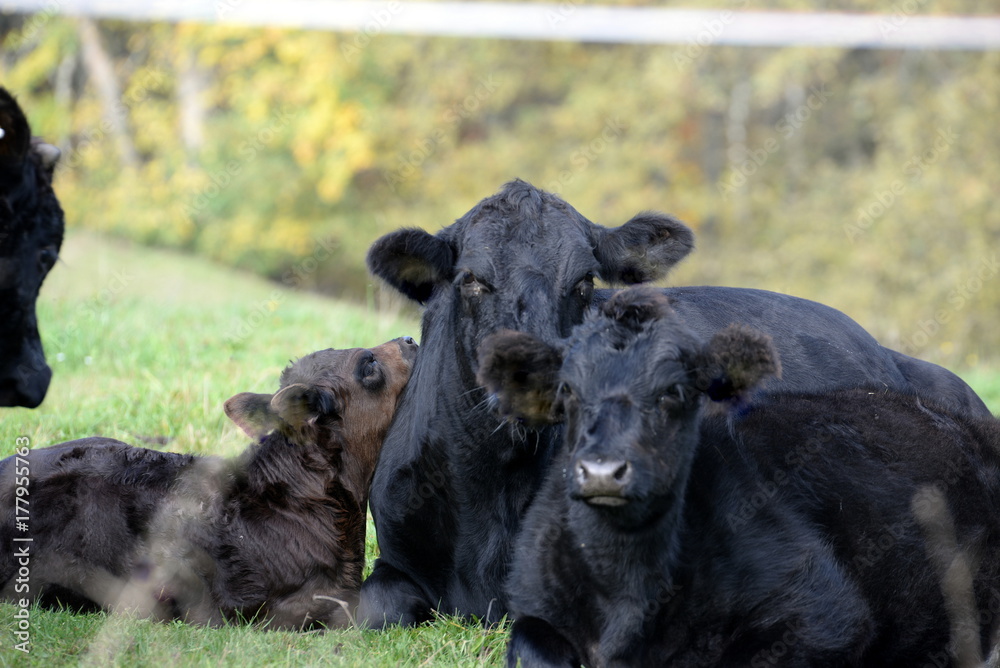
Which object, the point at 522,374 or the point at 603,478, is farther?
the point at 522,374

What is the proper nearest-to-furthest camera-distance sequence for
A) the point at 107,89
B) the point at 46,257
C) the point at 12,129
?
1. the point at 12,129
2. the point at 46,257
3. the point at 107,89

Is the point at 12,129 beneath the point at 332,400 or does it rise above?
above

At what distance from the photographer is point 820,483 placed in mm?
4285

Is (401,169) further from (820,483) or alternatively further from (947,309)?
(820,483)

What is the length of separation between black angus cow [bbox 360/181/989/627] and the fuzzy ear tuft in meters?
0.49

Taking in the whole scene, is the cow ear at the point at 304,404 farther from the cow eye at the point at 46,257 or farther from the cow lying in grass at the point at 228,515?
the cow eye at the point at 46,257

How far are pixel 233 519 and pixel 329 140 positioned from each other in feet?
49.2

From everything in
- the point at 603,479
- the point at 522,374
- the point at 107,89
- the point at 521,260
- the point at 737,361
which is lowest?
the point at 603,479

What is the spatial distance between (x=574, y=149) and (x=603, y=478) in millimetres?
18530

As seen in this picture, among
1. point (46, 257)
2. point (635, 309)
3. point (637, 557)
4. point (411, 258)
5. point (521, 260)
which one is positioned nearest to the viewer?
point (637, 557)

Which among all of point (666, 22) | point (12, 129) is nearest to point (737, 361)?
point (12, 129)

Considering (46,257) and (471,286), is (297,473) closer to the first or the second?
(471,286)

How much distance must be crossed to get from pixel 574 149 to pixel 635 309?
17.9 metres

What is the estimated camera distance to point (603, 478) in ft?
11.4
